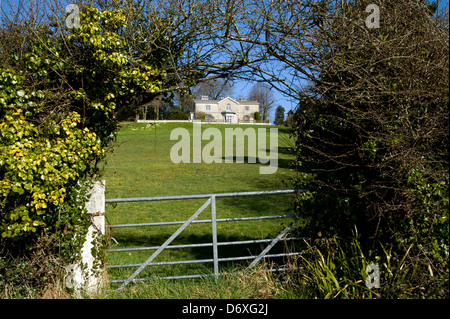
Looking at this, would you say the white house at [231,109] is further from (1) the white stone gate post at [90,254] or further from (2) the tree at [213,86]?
(1) the white stone gate post at [90,254]

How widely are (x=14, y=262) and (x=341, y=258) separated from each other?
4.03 meters

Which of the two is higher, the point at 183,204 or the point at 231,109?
the point at 231,109

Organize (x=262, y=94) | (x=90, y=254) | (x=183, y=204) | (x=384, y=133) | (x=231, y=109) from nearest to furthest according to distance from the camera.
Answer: (x=384, y=133), (x=90, y=254), (x=183, y=204), (x=262, y=94), (x=231, y=109)

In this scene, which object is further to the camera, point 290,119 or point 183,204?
point 183,204

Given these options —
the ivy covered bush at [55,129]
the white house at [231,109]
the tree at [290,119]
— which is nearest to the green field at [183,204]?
the tree at [290,119]

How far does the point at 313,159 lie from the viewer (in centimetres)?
495

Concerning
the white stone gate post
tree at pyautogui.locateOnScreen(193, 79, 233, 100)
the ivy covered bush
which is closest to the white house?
tree at pyautogui.locateOnScreen(193, 79, 233, 100)

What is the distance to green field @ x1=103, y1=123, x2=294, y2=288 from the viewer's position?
248 inches

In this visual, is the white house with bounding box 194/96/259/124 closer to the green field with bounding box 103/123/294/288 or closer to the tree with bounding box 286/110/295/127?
the green field with bounding box 103/123/294/288

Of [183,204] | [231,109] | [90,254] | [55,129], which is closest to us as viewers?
[55,129]

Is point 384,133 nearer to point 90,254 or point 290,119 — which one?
point 290,119

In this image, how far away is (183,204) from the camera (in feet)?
38.8

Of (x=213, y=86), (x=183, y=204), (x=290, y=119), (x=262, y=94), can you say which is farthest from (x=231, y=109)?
(x=290, y=119)
